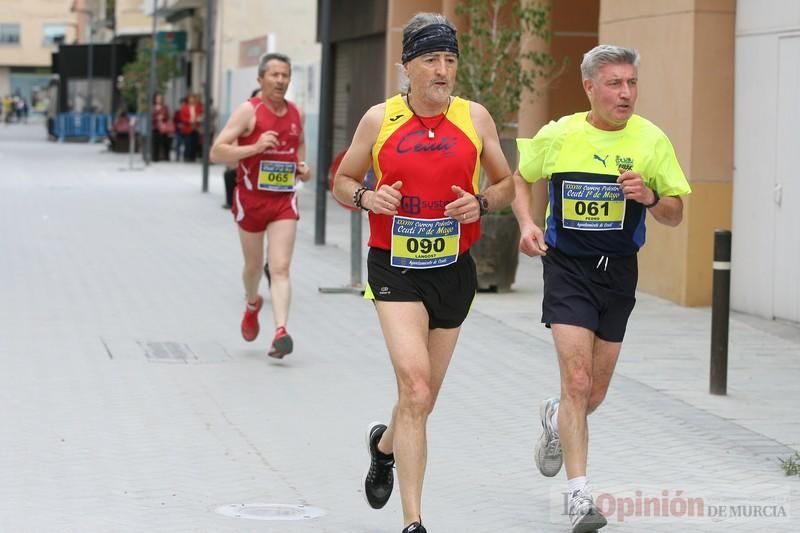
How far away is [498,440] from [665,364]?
10.2 ft

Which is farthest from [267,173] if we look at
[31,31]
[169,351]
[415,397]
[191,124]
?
[31,31]

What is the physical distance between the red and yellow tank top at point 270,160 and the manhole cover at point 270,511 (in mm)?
4605

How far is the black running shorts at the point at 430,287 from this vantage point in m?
6.51

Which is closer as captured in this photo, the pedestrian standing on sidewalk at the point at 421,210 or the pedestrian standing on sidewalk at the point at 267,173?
the pedestrian standing on sidewalk at the point at 421,210

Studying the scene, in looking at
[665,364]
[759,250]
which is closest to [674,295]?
[759,250]

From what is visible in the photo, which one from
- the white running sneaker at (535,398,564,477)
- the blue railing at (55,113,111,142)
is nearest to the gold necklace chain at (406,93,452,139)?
the white running sneaker at (535,398,564,477)

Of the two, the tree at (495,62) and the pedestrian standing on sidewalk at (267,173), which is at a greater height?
the tree at (495,62)

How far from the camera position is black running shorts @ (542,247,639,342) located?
6730mm

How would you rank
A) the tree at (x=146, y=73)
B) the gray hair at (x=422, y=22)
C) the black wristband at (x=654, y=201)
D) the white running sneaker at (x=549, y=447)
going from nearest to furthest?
1. the gray hair at (x=422, y=22)
2. the black wristband at (x=654, y=201)
3. the white running sneaker at (x=549, y=447)
4. the tree at (x=146, y=73)

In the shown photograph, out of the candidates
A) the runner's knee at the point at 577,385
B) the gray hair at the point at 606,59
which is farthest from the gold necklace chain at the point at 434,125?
the runner's knee at the point at 577,385

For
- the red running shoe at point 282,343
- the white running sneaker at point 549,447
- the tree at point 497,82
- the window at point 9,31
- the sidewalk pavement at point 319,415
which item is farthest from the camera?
the window at point 9,31

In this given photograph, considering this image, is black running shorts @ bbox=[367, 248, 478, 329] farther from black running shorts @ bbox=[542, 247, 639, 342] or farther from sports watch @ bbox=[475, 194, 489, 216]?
black running shorts @ bbox=[542, 247, 639, 342]

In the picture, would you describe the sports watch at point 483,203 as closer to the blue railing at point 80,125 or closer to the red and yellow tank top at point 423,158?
the red and yellow tank top at point 423,158

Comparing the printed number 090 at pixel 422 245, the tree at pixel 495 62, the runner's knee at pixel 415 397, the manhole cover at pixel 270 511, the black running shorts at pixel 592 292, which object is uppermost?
the tree at pixel 495 62
